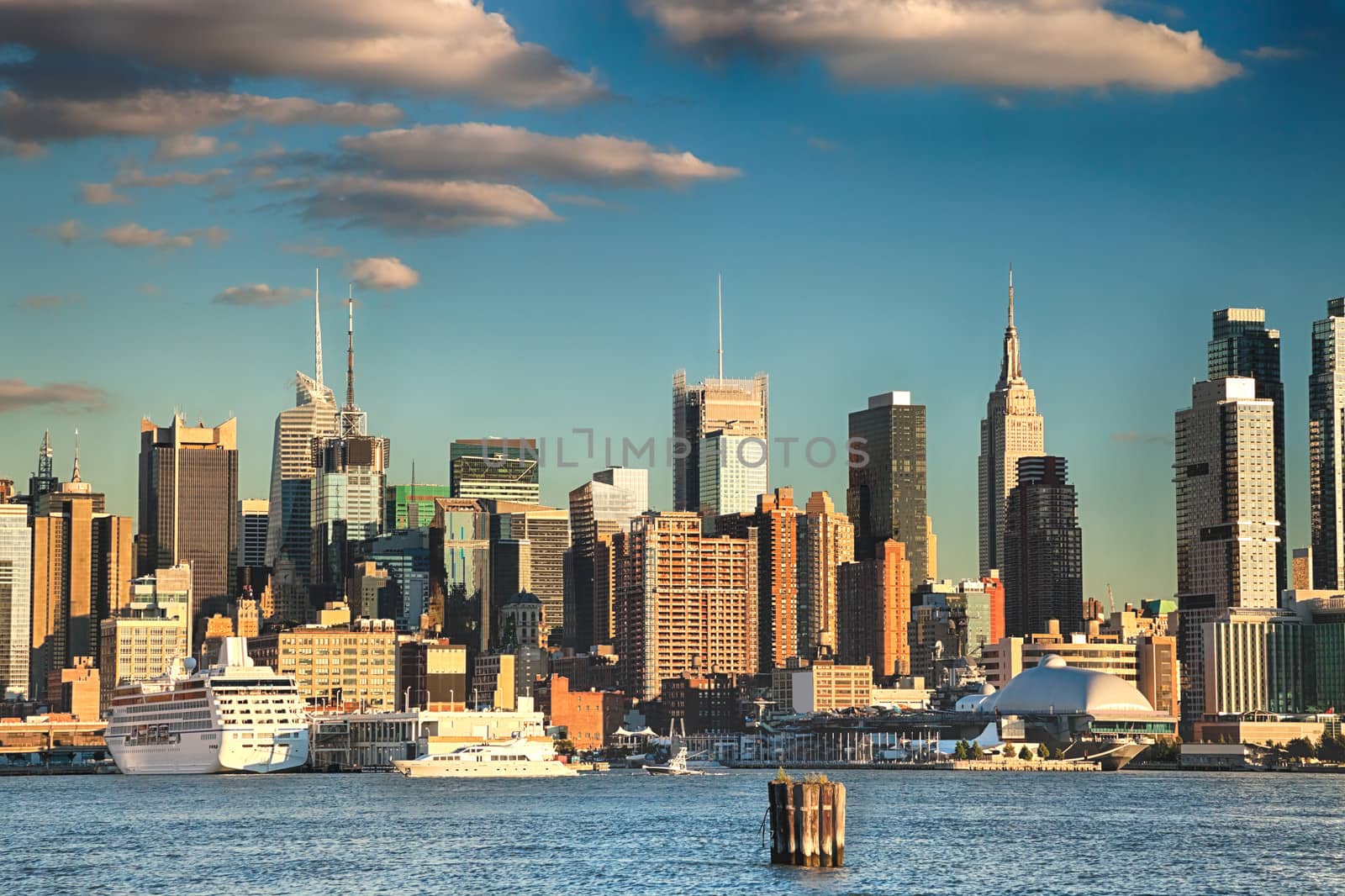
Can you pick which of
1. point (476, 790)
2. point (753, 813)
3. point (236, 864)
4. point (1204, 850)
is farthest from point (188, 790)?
point (1204, 850)

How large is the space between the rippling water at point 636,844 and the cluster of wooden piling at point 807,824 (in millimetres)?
1372

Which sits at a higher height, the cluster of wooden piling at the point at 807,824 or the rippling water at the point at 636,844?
the cluster of wooden piling at the point at 807,824

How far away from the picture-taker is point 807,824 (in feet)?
298

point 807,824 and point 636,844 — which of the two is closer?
point 807,824

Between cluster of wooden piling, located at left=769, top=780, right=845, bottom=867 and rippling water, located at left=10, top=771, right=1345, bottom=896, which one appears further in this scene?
rippling water, located at left=10, top=771, right=1345, bottom=896

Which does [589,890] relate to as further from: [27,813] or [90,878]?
[27,813]

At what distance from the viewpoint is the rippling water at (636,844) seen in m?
93.6

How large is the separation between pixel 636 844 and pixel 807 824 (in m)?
23.8

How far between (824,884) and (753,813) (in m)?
53.7

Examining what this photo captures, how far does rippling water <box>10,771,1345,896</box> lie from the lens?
3684 inches

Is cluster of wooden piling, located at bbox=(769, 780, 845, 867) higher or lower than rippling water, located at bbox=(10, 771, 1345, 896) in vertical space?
higher

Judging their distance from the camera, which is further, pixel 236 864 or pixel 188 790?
pixel 188 790

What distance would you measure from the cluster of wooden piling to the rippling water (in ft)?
4.50

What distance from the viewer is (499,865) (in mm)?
101438
